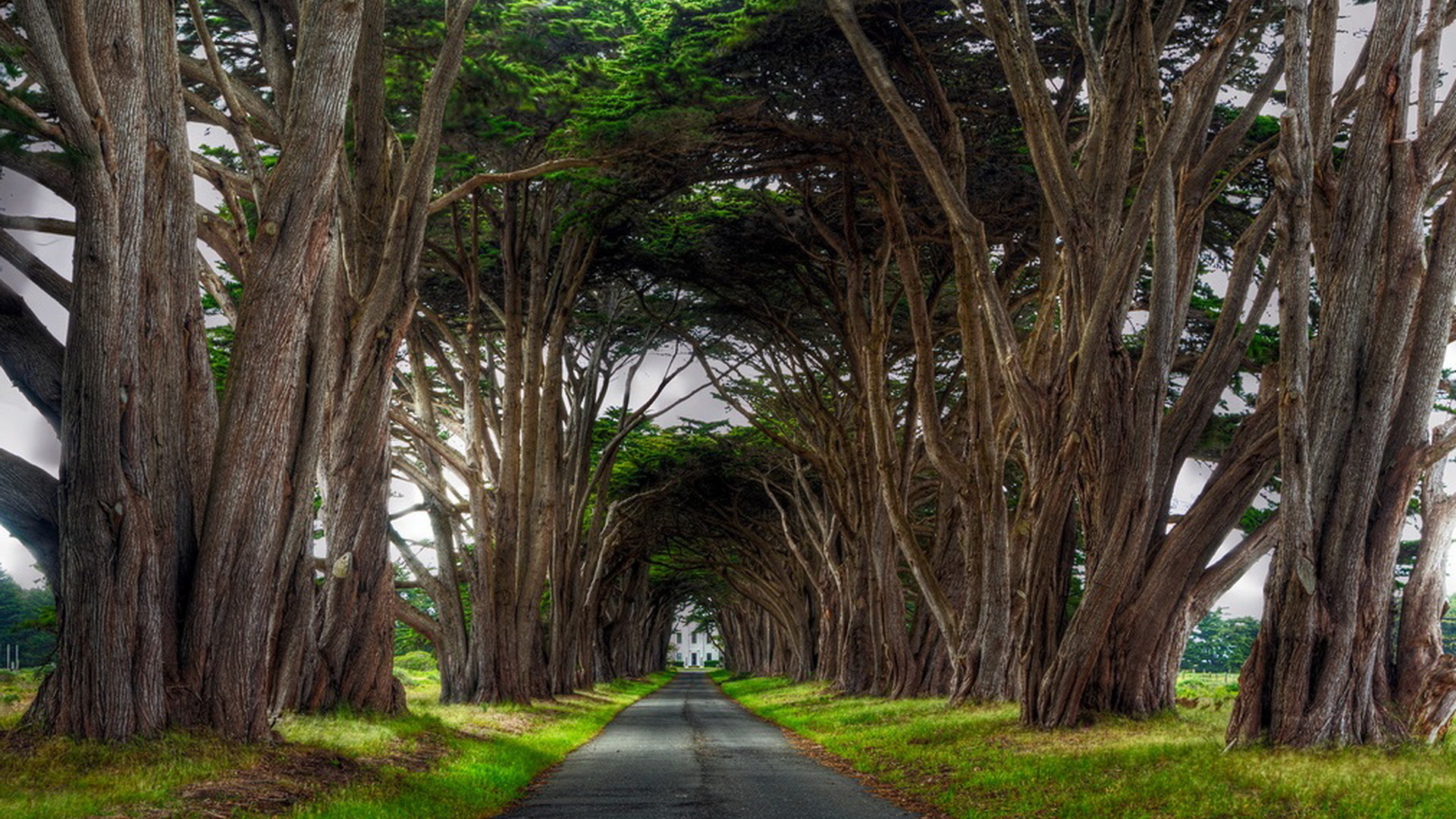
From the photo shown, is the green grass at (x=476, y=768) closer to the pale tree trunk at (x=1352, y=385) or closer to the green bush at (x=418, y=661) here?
the pale tree trunk at (x=1352, y=385)

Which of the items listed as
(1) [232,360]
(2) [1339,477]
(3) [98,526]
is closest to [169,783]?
(3) [98,526]

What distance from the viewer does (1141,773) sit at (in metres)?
10.2

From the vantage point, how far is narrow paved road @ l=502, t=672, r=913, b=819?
10.2m

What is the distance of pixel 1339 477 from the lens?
1058cm

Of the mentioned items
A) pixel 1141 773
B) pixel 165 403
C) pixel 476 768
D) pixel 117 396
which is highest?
pixel 165 403

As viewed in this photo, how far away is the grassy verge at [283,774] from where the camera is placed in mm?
7363

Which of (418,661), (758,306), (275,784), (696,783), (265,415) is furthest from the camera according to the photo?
(418,661)

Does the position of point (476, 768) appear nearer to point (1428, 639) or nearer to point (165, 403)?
point (165, 403)

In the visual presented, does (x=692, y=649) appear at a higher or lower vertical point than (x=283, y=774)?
higher

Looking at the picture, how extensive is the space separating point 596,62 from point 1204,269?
32.4 ft

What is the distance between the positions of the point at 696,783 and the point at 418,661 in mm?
79097

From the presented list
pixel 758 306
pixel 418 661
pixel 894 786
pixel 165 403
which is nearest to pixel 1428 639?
pixel 894 786

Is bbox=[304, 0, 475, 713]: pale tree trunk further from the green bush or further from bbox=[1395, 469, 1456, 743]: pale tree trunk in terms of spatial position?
the green bush

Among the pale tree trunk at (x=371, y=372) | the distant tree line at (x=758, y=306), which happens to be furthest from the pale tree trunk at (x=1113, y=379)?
the pale tree trunk at (x=371, y=372)
